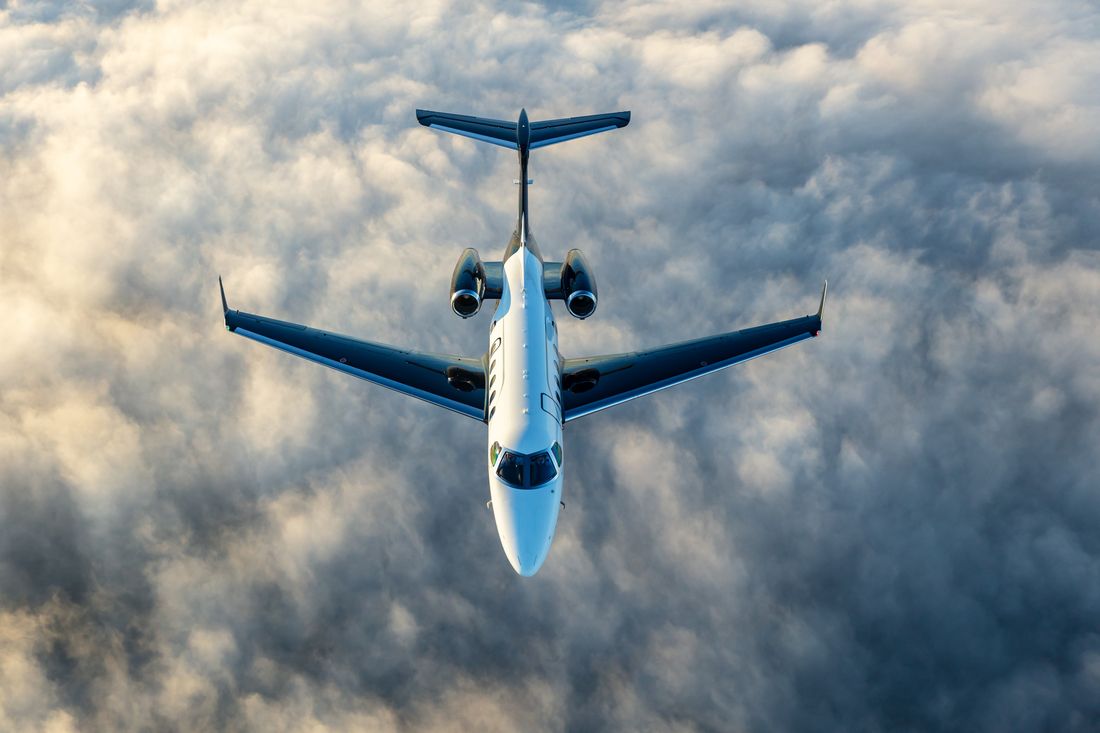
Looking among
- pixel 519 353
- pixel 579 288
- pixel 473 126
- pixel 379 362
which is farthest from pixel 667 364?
pixel 473 126

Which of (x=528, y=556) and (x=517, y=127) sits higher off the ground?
(x=517, y=127)

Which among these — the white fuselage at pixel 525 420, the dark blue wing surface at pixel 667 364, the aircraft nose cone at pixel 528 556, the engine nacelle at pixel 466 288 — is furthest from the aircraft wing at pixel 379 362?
the aircraft nose cone at pixel 528 556

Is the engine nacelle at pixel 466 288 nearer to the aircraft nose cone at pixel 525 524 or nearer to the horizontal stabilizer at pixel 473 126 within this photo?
the horizontal stabilizer at pixel 473 126

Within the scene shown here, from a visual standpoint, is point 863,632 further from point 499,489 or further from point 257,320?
point 257,320

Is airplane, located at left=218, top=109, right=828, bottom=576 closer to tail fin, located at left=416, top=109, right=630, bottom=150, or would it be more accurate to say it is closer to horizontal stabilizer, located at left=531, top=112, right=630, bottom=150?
tail fin, located at left=416, top=109, right=630, bottom=150

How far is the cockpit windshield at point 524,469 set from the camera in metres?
20.8

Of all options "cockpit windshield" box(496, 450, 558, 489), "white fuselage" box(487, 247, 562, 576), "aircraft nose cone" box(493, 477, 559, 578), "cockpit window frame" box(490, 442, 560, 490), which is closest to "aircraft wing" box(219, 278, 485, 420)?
"white fuselage" box(487, 247, 562, 576)

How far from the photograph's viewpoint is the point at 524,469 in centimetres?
2078

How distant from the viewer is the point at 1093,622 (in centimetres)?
7338

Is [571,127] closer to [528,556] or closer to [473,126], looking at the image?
[473,126]

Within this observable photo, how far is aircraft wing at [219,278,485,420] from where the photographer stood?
92.4ft

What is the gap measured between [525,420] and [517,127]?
66.0ft

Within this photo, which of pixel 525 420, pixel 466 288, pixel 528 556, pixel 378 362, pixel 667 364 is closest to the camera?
pixel 528 556

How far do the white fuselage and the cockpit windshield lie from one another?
4cm
